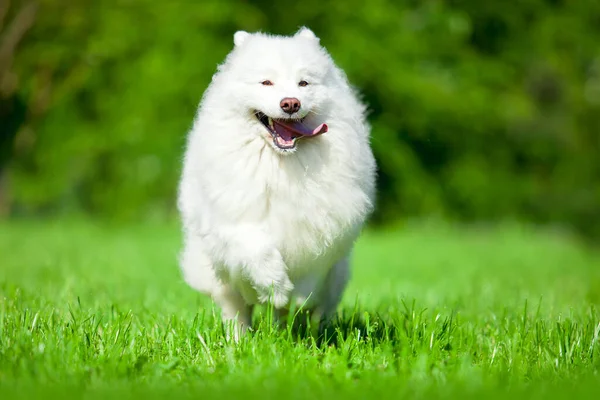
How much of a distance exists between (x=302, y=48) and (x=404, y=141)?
53.4 feet

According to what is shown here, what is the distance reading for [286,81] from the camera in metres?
4.14

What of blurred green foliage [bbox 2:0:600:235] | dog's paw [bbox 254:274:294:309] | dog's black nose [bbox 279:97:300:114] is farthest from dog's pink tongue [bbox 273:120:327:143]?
blurred green foliage [bbox 2:0:600:235]

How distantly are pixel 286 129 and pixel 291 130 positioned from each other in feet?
0.10

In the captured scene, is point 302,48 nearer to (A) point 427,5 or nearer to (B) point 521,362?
(B) point 521,362

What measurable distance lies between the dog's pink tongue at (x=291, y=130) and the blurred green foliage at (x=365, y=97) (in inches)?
537

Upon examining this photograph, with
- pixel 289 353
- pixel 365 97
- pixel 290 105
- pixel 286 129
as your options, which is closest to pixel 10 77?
pixel 365 97

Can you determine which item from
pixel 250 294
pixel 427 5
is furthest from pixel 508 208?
pixel 250 294

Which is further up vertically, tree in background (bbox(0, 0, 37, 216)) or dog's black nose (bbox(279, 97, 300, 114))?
dog's black nose (bbox(279, 97, 300, 114))

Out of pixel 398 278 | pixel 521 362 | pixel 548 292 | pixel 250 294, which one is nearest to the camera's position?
pixel 521 362

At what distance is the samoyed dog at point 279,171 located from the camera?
4.09m

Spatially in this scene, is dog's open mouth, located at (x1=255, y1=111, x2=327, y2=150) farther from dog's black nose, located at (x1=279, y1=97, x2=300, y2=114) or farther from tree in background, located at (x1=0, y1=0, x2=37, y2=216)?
tree in background, located at (x1=0, y1=0, x2=37, y2=216)

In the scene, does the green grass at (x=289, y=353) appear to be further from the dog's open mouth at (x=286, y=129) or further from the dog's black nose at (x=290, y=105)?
the dog's black nose at (x=290, y=105)

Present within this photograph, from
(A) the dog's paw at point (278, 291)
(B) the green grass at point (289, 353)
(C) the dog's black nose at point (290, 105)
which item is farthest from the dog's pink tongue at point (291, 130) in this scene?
(B) the green grass at point (289, 353)

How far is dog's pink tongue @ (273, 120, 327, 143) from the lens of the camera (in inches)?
163
